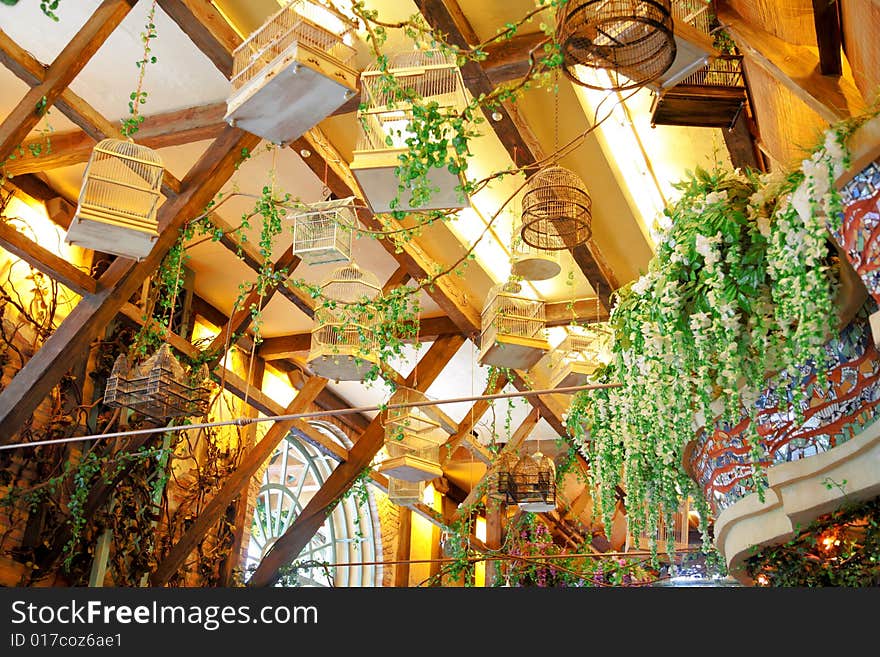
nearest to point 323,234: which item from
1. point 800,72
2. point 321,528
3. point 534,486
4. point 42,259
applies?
point 42,259

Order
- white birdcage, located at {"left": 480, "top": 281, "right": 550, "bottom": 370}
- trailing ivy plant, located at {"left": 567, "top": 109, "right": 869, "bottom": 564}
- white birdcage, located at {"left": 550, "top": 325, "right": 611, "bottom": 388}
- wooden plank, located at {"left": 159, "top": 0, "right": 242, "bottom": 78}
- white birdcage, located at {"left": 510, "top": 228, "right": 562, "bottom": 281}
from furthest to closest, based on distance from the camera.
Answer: white birdcage, located at {"left": 550, "top": 325, "right": 611, "bottom": 388} → white birdcage, located at {"left": 480, "top": 281, "right": 550, "bottom": 370} → white birdcage, located at {"left": 510, "top": 228, "right": 562, "bottom": 281} → wooden plank, located at {"left": 159, "top": 0, "right": 242, "bottom": 78} → trailing ivy plant, located at {"left": 567, "top": 109, "right": 869, "bottom": 564}

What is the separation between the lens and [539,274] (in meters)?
6.70

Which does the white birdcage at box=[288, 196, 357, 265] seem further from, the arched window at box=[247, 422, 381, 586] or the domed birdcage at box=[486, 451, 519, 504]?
the arched window at box=[247, 422, 381, 586]

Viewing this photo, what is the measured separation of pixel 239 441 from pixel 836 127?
769 cm

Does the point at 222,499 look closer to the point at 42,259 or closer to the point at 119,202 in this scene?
the point at 42,259

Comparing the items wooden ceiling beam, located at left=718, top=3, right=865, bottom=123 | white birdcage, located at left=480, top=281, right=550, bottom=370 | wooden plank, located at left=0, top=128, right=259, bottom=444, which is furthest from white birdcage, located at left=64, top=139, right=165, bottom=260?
wooden ceiling beam, located at left=718, top=3, right=865, bottom=123

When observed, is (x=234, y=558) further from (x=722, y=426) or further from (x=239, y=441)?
(x=722, y=426)

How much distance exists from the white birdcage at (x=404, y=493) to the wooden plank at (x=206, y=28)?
A: 5291 millimetres

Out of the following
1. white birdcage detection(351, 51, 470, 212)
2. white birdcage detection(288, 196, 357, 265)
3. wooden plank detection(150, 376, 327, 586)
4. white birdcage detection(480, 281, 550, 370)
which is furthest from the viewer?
wooden plank detection(150, 376, 327, 586)

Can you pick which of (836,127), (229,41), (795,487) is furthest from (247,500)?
(836,127)

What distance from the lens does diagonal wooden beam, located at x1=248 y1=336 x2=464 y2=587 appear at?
884 cm

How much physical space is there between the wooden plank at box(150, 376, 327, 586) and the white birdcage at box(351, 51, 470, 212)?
12.8 feet

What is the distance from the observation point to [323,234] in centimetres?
606

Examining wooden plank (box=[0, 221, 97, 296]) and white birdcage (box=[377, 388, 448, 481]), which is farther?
white birdcage (box=[377, 388, 448, 481])
